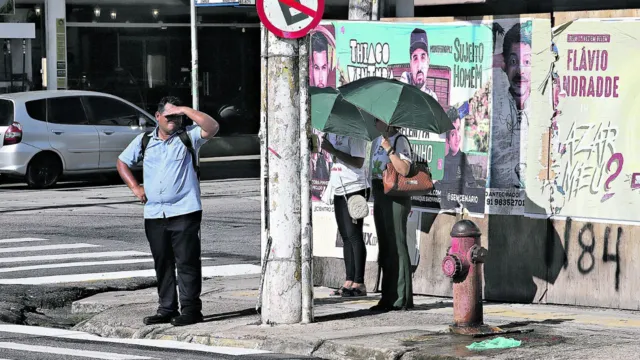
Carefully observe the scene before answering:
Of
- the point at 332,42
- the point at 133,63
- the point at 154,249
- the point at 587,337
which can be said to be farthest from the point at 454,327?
the point at 133,63

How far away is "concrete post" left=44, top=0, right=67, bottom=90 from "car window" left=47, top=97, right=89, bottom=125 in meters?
5.89

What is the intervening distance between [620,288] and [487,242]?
4.01 ft

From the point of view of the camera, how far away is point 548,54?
10641 mm

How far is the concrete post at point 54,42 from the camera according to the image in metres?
28.2

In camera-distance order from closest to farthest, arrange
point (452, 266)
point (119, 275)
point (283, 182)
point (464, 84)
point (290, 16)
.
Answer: point (452, 266) → point (290, 16) → point (283, 182) → point (464, 84) → point (119, 275)

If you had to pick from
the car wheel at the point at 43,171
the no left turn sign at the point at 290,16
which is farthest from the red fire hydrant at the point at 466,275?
the car wheel at the point at 43,171

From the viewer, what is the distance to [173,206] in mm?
10039

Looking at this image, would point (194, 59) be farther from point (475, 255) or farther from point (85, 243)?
point (475, 255)

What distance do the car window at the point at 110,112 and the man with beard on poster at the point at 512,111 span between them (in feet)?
41.9

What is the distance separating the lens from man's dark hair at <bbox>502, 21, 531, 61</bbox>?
10717 millimetres

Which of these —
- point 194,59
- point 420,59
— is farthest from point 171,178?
point 194,59

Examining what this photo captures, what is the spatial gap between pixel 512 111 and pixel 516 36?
0.61 meters

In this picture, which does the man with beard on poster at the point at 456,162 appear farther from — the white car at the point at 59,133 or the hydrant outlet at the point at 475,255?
the white car at the point at 59,133

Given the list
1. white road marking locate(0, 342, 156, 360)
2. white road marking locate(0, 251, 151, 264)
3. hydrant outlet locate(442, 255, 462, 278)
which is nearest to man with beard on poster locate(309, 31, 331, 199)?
hydrant outlet locate(442, 255, 462, 278)
